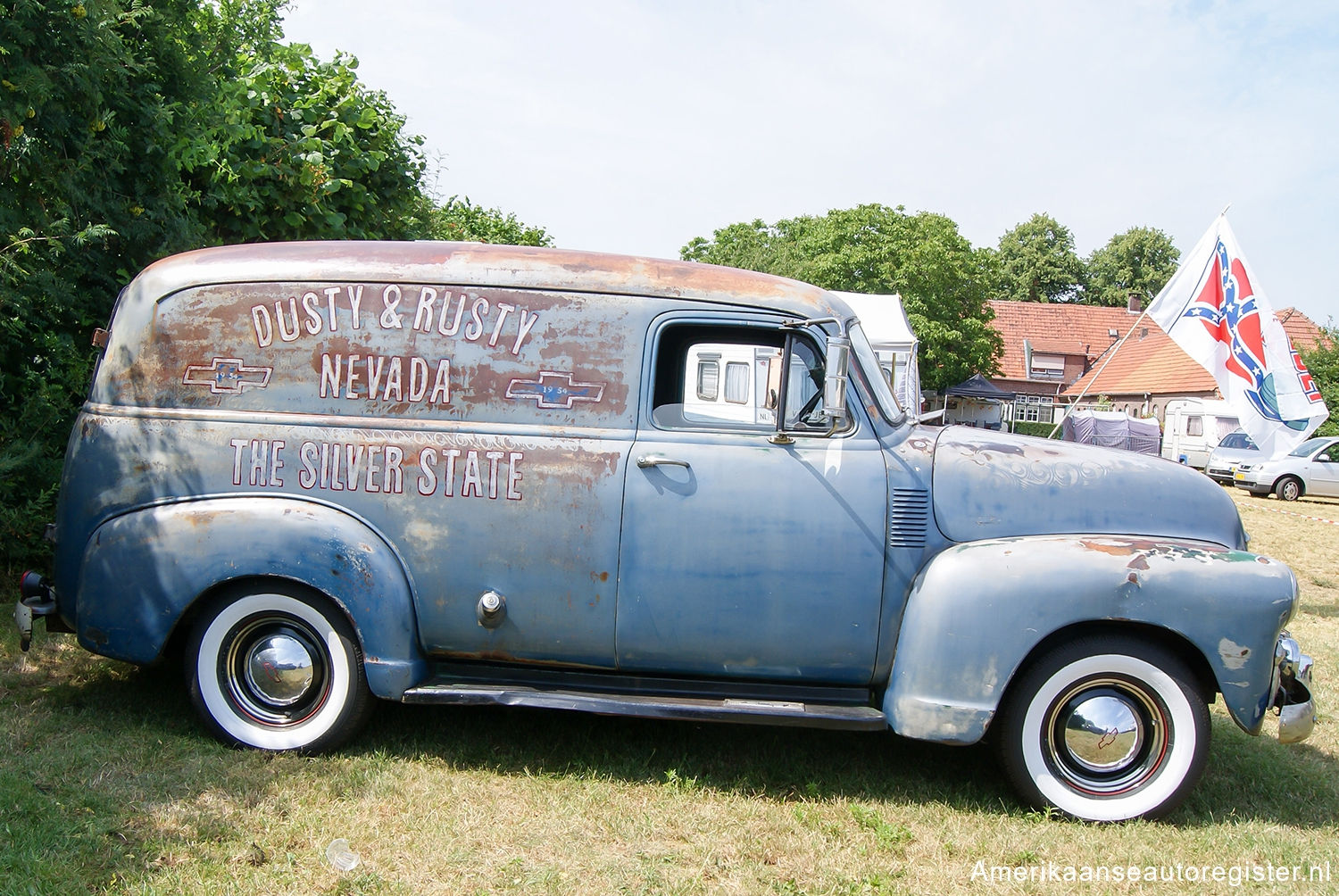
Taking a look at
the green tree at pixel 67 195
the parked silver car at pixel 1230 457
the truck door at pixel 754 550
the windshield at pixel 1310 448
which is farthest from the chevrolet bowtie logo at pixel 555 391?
the parked silver car at pixel 1230 457

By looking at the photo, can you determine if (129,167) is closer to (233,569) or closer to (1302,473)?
(233,569)

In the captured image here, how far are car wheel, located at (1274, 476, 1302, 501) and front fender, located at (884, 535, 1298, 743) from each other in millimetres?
19422

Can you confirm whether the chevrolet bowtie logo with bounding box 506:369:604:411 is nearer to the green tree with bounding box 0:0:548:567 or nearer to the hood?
the hood

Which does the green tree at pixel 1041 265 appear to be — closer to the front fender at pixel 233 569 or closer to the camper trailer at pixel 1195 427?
the camper trailer at pixel 1195 427

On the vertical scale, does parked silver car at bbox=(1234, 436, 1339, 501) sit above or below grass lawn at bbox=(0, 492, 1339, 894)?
above

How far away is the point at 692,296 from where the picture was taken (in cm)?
381

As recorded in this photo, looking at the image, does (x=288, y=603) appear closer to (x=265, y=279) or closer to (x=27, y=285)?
(x=265, y=279)

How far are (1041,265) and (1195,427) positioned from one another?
30705 mm

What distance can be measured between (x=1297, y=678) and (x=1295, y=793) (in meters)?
0.82

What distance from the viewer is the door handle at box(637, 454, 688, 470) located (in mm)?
3664

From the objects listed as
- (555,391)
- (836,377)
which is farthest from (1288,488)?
(555,391)

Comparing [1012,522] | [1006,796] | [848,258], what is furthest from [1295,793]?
[848,258]

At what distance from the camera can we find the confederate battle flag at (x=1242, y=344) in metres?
8.38

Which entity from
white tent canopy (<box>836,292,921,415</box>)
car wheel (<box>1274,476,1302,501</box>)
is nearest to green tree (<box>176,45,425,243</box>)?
white tent canopy (<box>836,292,921,415</box>)
